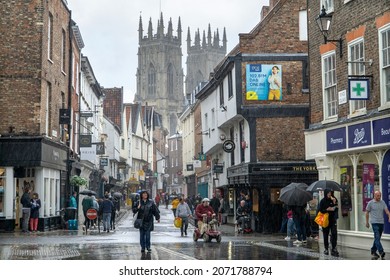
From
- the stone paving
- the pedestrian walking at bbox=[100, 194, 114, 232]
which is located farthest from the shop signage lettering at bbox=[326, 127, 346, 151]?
the pedestrian walking at bbox=[100, 194, 114, 232]

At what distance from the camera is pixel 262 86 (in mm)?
28891

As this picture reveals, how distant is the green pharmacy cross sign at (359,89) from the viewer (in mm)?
16719

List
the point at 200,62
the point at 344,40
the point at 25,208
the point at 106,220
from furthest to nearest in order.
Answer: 1. the point at 200,62
2. the point at 106,220
3. the point at 25,208
4. the point at 344,40

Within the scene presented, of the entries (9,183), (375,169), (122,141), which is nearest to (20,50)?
(9,183)

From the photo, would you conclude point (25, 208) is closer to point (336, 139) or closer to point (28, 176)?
point (28, 176)

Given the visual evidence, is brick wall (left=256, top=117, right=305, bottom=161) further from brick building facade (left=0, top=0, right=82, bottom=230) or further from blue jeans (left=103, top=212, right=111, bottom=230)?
brick building facade (left=0, top=0, right=82, bottom=230)

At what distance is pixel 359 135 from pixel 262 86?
38.8ft

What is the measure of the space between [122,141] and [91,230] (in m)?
37.1

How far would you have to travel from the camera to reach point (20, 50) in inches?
957

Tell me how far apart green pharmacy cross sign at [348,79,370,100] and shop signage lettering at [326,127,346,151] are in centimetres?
163

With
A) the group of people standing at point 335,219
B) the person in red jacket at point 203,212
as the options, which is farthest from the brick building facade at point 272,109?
the group of people standing at point 335,219

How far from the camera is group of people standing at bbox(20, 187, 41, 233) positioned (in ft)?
78.4

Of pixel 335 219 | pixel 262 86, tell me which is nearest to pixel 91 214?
pixel 262 86

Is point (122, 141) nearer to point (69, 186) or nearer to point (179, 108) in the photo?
point (69, 186)
